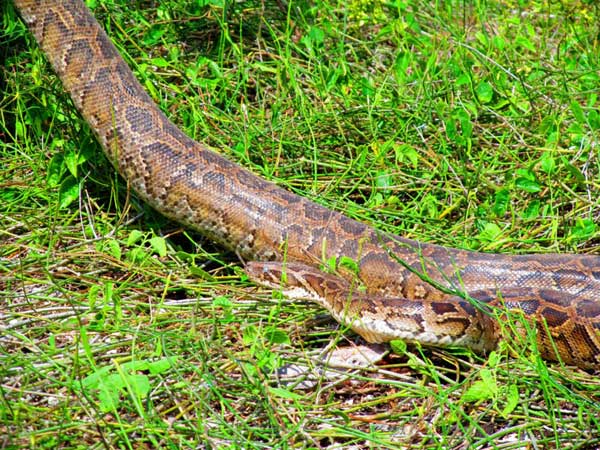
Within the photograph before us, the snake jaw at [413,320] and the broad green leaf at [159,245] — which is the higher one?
the broad green leaf at [159,245]

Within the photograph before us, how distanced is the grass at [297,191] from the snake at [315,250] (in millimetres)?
199

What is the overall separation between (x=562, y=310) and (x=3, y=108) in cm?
553

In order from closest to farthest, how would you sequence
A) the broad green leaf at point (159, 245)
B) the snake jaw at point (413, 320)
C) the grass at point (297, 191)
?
the grass at point (297, 191), the snake jaw at point (413, 320), the broad green leaf at point (159, 245)

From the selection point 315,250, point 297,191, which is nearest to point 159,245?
point 315,250

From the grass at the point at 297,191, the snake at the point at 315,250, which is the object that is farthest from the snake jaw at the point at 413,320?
the grass at the point at 297,191

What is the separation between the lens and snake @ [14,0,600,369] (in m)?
5.74

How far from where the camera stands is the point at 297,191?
24.8ft

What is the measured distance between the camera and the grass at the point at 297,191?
5.03 meters

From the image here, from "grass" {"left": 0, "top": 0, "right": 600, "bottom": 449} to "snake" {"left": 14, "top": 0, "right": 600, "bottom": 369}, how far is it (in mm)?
199

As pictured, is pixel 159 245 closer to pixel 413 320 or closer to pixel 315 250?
pixel 315 250

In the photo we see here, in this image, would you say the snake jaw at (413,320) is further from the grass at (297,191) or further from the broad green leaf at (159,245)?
the broad green leaf at (159,245)

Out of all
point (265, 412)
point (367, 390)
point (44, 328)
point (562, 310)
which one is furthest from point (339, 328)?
point (44, 328)

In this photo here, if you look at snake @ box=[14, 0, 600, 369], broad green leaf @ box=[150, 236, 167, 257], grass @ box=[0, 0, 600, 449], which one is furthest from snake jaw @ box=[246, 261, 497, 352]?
broad green leaf @ box=[150, 236, 167, 257]

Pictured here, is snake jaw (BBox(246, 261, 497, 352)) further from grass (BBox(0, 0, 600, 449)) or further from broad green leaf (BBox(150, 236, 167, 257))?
broad green leaf (BBox(150, 236, 167, 257))
